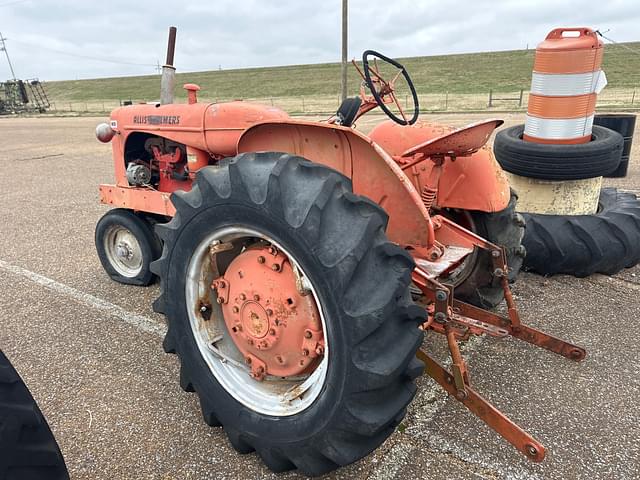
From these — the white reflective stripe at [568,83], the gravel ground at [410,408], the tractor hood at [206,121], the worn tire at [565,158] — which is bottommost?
the gravel ground at [410,408]

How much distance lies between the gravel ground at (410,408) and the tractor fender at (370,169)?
0.88 metres

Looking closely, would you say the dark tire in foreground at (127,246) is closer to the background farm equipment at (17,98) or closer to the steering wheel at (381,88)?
the steering wheel at (381,88)

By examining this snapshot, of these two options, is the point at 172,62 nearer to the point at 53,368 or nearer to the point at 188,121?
the point at 188,121

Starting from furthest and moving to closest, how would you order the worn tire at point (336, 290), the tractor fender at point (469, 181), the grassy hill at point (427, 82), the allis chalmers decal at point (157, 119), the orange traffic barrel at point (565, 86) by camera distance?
the grassy hill at point (427, 82) < the orange traffic barrel at point (565, 86) < the allis chalmers decal at point (157, 119) < the tractor fender at point (469, 181) < the worn tire at point (336, 290)

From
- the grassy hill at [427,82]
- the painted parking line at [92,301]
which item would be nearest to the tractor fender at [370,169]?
the painted parking line at [92,301]

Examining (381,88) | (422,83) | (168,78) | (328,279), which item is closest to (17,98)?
(422,83)

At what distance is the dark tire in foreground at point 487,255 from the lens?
282 centimetres

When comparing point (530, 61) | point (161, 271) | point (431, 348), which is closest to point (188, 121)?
point (161, 271)

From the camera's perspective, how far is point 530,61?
1875 inches

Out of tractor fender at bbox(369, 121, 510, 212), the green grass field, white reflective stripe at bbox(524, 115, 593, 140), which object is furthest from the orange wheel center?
the green grass field

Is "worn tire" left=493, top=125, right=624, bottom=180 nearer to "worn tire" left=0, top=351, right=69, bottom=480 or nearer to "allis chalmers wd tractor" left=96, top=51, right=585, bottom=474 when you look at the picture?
"allis chalmers wd tractor" left=96, top=51, right=585, bottom=474

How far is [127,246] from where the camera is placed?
385 centimetres

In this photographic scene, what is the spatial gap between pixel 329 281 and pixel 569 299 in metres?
2.56

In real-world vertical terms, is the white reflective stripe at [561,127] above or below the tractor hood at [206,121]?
below
